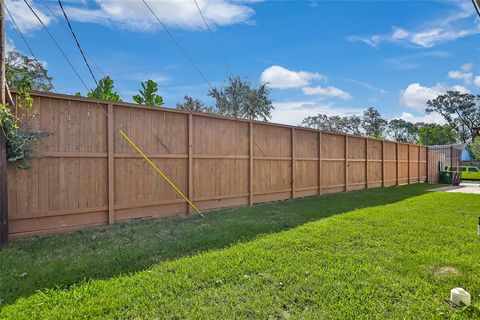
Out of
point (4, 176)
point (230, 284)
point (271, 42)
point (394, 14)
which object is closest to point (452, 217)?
point (230, 284)

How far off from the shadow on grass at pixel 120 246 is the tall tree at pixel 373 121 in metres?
38.0

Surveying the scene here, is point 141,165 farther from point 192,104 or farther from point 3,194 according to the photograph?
point 192,104

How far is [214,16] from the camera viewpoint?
24.8 ft

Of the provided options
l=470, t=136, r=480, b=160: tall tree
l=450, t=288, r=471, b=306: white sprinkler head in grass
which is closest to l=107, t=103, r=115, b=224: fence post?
l=450, t=288, r=471, b=306: white sprinkler head in grass

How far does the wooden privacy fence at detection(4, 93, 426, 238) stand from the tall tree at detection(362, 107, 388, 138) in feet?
115

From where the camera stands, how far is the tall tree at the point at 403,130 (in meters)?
41.3

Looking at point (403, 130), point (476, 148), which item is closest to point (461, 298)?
point (476, 148)

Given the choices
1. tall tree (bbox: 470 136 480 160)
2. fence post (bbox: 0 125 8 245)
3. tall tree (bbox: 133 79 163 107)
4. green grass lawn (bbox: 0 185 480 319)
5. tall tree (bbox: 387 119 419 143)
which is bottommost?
green grass lawn (bbox: 0 185 480 319)

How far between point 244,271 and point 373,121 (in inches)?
1648

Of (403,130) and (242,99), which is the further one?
(403,130)

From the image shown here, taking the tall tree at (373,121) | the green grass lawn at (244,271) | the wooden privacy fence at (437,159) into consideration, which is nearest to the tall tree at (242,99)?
the wooden privacy fence at (437,159)

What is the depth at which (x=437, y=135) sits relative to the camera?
34.7 meters

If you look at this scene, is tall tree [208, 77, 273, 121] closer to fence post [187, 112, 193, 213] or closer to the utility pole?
fence post [187, 112, 193, 213]

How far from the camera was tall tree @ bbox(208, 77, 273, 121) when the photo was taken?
23828 millimetres
